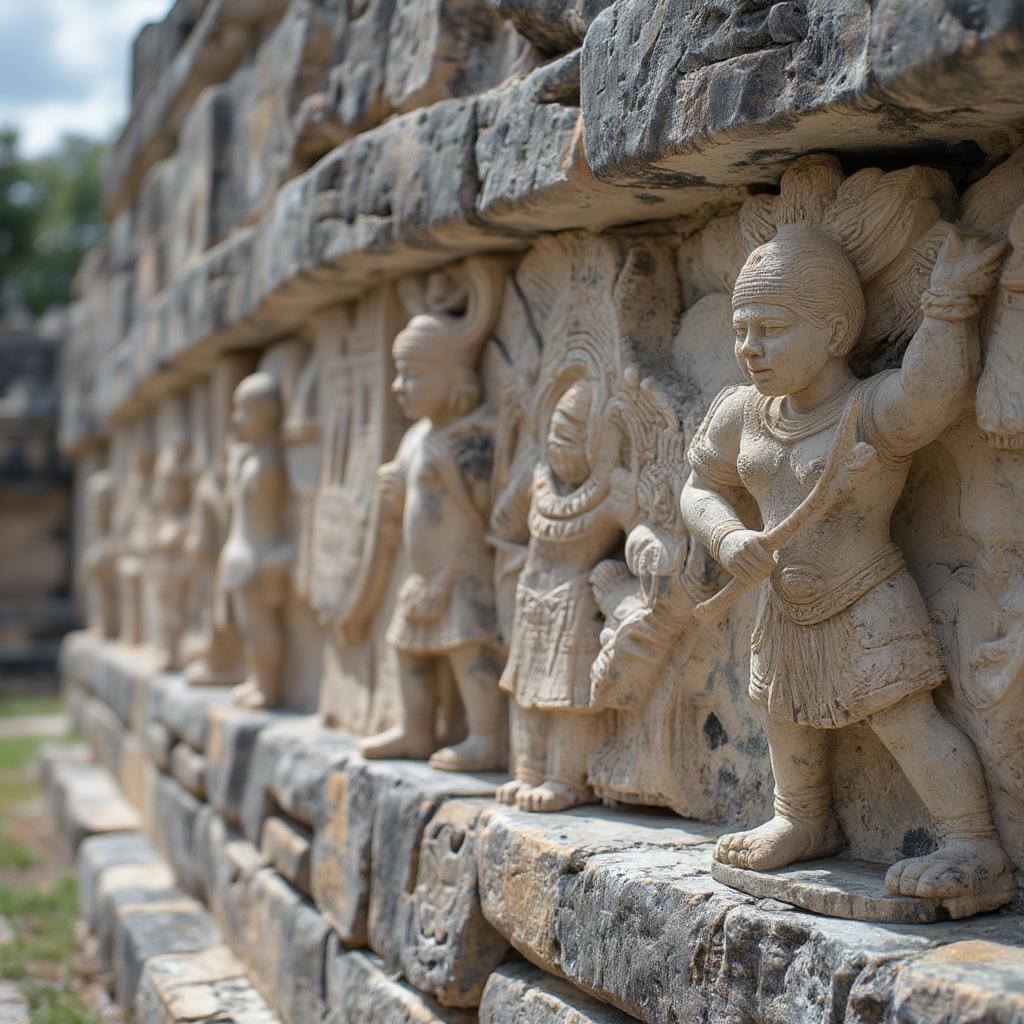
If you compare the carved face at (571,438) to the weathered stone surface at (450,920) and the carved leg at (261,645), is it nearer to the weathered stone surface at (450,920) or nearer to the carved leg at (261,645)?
the weathered stone surface at (450,920)

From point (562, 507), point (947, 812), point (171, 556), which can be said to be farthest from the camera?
point (171, 556)

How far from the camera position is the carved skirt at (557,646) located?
330cm

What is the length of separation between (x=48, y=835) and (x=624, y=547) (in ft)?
18.8

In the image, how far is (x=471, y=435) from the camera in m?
3.93

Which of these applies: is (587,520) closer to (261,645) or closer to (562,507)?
(562,507)

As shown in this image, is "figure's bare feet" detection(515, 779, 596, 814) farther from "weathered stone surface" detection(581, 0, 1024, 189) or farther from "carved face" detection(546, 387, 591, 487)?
"weathered stone surface" detection(581, 0, 1024, 189)

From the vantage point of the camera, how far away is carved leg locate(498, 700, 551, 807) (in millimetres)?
3418

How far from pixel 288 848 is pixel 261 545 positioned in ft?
5.12

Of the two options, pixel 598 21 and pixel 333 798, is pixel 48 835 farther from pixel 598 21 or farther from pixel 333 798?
pixel 598 21

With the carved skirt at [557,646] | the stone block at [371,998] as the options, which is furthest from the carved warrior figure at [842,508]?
the stone block at [371,998]

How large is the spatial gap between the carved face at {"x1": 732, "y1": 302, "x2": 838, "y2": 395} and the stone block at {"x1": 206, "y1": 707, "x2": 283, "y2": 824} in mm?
3120

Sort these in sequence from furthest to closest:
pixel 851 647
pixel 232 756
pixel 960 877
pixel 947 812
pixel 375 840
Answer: pixel 232 756
pixel 375 840
pixel 851 647
pixel 947 812
pixel 960 877

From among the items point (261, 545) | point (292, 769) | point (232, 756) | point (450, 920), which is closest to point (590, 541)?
point (450, 920)

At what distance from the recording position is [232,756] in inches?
202
